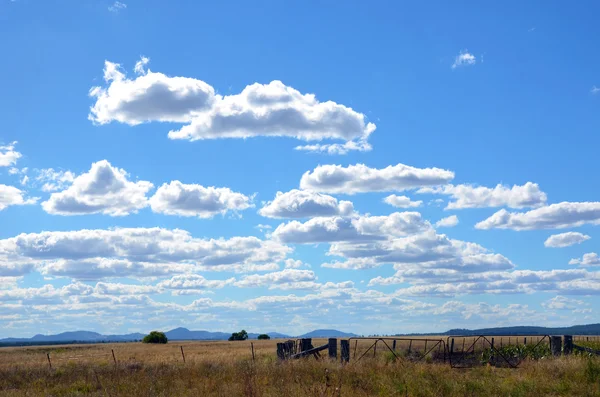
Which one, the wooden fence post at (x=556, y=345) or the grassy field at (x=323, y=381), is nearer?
the grassy field at (x=323, y=381)

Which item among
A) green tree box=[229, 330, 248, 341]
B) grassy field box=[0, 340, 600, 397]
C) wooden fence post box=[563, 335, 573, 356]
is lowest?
green tree box=[229, 330, 248, 341]

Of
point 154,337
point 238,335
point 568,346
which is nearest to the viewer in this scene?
point 568,346

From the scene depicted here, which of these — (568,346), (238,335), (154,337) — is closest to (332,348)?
(568,346)

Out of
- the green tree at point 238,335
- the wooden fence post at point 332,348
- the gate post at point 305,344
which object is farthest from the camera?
the green tree at point 238,335

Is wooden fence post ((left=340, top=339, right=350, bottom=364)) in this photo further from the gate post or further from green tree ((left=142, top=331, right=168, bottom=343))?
green tree ((left=142, top=331, right=168, bottom=343))

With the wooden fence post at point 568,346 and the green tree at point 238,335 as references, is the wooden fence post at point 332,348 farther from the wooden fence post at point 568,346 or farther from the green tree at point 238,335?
the green tree at point 238,335

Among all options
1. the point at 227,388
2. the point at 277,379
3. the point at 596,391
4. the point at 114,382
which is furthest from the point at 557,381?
the point at 114,382

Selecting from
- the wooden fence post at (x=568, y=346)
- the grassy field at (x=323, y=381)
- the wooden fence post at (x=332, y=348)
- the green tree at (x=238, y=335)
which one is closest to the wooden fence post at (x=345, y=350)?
the wooden fence post at (x=332, y=348)

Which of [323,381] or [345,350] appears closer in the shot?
[323,381]

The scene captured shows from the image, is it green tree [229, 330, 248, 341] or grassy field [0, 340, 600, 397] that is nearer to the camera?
grassy field [0, 340, 600, 397]

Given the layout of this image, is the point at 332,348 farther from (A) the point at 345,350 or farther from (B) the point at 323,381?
(B) the point at 323,381

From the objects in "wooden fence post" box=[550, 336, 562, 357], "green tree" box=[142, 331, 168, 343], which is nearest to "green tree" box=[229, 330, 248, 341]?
"green tree" box=[142, 331, 168, 343]

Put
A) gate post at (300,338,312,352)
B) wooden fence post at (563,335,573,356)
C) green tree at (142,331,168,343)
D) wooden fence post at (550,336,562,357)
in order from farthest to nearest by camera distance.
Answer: green tree at (142,331,168,343) → wooden fence post at (563,335,573,356) → wooden fence post at (550,336,562,357) → gate post at (300,338,312,352)

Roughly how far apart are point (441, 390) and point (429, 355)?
836 inches
